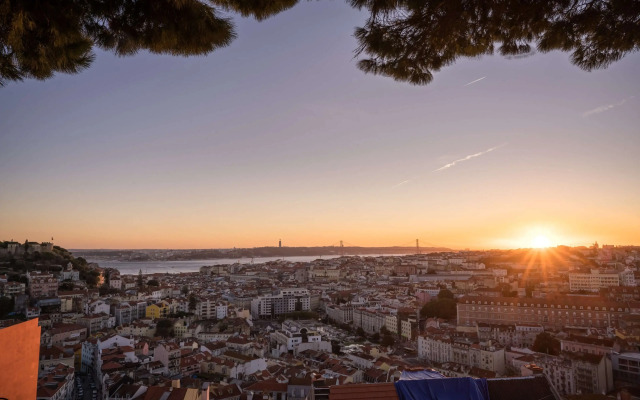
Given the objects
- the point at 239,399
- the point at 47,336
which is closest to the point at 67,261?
the point at 47,336

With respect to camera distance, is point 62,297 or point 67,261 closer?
point 62,297

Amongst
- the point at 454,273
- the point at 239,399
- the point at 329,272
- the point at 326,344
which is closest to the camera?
the point at 239,399

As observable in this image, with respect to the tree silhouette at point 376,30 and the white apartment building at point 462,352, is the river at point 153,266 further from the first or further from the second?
the tree silhouette at point 376,30

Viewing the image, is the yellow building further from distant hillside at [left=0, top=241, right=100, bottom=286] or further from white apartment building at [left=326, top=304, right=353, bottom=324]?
distant hillside at [left=0, top=241, right=100, bottom=286]

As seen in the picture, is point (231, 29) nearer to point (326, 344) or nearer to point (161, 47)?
point (161, 47)

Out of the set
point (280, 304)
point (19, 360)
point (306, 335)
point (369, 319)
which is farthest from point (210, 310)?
point (19, 360)

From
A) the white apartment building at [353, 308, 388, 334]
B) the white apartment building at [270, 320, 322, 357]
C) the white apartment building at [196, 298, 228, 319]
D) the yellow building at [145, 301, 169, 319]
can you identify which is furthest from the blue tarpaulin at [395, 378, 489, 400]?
the white apartment building at [196, 298, 228, 319]
